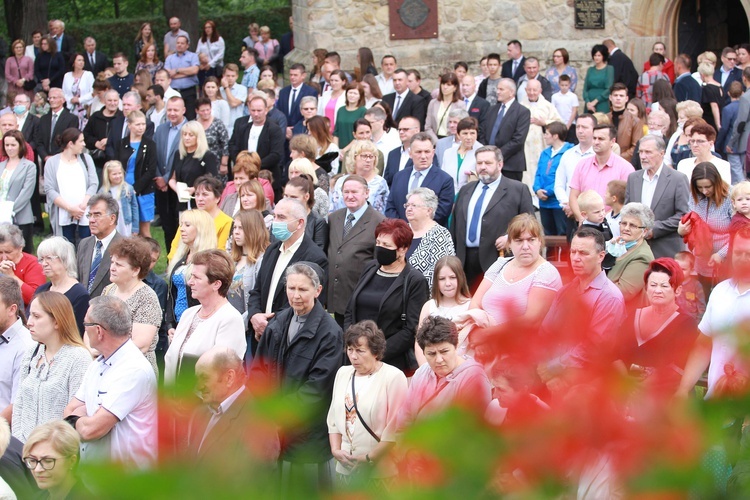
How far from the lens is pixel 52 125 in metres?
14.4

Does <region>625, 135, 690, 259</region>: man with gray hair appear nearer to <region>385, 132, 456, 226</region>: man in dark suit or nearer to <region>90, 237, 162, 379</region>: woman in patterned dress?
<region>385, 132, 456, 226</region>: man in dark suit

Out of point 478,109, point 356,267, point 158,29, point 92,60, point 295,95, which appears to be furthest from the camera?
point 158,29

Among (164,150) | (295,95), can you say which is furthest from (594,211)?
(295,95)

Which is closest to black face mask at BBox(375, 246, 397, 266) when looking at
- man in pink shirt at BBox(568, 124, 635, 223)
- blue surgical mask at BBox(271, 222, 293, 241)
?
blue surgical mask at BBox(271, 222, 293, 241)

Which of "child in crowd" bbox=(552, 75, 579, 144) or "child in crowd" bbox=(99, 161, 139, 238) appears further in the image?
"child in crowd" bbox=(552, 75, 579, 144)

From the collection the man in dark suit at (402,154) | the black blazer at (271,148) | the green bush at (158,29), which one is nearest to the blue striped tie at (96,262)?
the man in dark suit at (402,154)

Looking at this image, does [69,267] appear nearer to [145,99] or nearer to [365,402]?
[365,402]

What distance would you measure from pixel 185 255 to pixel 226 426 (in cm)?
681

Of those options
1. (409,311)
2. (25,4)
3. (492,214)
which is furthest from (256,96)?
(25,4)

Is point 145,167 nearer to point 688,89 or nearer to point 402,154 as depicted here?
point 402,154

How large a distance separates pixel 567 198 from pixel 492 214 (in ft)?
5.39

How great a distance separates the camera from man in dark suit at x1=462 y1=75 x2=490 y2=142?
13367 mm

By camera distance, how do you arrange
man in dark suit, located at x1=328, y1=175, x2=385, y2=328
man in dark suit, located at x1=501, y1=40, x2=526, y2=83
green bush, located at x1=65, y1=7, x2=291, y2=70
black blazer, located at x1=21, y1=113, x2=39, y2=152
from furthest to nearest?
green bush, located at x1=65, y1=7, x2=291, y2=70 → man in dark suit, located at x1=501, y1=40, x2=526, y2=83 → black blazer, located at x1=21, y1=113, x2=39, y2=152 → man in dark suit, located at x1=328, y1=175, x2=385, y2=328

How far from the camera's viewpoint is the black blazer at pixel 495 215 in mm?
8930
